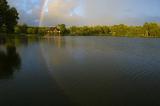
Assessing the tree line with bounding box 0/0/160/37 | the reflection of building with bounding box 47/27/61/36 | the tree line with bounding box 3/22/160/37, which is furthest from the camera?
the reflection of building with bounding box 47/27/61/36

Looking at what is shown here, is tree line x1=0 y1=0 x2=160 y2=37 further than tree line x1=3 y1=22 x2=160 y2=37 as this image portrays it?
No

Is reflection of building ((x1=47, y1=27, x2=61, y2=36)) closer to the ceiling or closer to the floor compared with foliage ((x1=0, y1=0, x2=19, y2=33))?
closer to the floor

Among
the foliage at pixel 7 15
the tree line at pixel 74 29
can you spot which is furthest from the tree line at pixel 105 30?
the foliage at pixel 7 15

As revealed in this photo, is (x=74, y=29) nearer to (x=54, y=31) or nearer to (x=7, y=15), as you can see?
(x=54, y=31)

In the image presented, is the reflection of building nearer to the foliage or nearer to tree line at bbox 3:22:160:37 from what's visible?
tree line at bbox 3:22:160:37

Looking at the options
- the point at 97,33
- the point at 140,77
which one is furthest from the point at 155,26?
the point at 140,77

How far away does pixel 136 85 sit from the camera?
14.1 metres

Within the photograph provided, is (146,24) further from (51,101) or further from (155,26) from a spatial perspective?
(51,101)

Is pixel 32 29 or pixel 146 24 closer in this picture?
pixel 146 24

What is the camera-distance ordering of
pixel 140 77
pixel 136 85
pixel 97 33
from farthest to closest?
pixel 97 33
pixel 140 77
pixel 136 85

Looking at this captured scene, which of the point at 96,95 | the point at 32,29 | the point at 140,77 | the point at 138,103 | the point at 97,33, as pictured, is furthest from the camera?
the point at 97,33

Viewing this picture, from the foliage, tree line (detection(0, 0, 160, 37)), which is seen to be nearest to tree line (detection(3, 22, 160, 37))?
tree line (detection(0, 0, 160, 37))

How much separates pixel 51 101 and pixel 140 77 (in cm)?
798

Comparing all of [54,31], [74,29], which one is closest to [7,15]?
[54,31]
